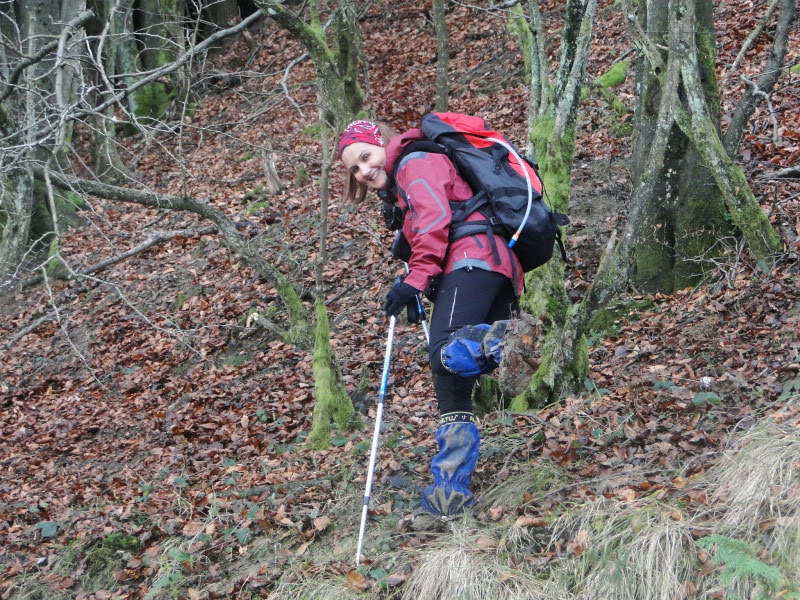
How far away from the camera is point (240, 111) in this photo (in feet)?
59.0

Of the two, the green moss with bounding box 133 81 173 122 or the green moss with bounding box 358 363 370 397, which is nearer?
the green moss with bounding box 358 363 370 397

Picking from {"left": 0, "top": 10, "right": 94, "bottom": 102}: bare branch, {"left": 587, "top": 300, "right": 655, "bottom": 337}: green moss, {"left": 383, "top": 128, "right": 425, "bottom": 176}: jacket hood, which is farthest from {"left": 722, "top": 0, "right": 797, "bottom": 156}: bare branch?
{"left": 0, "top": 10, "right": 94, "bottom": 102}: bare branch

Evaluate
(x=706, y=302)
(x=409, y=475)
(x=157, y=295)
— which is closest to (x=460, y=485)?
(x=409, y=475)

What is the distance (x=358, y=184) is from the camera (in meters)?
4.66

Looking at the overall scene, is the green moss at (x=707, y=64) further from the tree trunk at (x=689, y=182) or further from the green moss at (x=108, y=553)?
the green moss at (x=108, y=553)

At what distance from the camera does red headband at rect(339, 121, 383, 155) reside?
4450 millimetres

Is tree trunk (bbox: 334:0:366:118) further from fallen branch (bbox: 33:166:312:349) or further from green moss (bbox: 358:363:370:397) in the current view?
green moss (bbox: 358:363:370:397)

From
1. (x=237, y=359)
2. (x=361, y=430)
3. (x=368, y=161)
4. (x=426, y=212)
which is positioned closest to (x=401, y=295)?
(x=426, y=212)

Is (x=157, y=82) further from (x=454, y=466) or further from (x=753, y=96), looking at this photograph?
(x=454, y=466)

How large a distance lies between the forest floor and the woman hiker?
1.33ft

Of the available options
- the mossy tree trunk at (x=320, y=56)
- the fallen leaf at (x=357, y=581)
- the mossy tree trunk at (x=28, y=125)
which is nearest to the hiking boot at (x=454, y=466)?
the fallen leaf at (x=357, y=581)

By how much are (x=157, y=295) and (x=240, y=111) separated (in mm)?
8124

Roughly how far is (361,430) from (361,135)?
290 centimetres

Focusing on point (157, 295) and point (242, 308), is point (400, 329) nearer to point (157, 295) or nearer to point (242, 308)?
point (242, 308)
